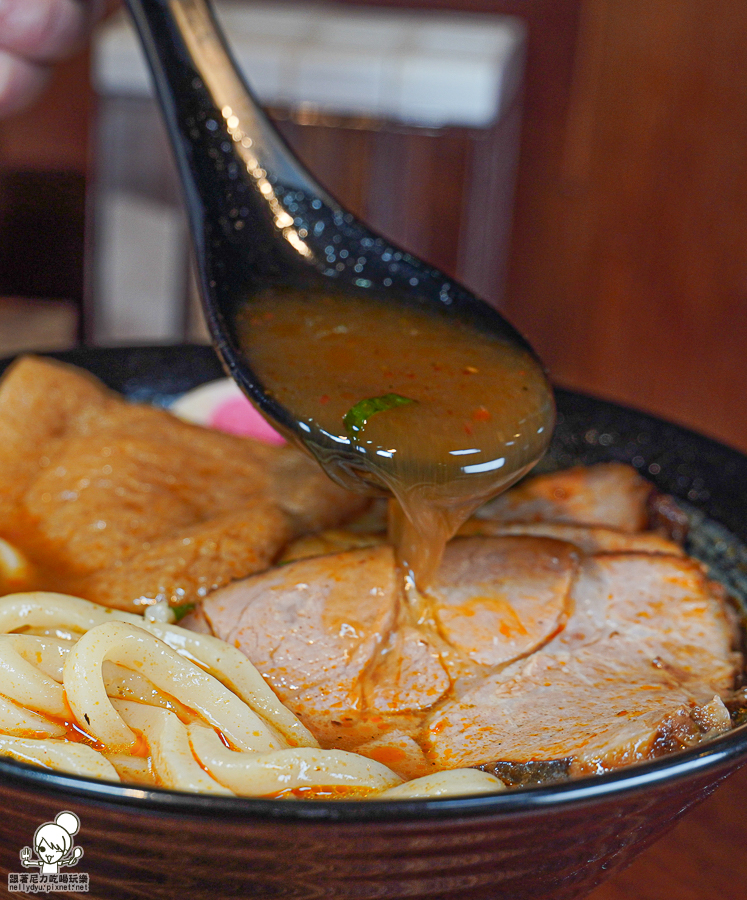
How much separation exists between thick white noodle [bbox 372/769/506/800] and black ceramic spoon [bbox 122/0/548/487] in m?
0.72

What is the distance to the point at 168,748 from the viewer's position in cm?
104

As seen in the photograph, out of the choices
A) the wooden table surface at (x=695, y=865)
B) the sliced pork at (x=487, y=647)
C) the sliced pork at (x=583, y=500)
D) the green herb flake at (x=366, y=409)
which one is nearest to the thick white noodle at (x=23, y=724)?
Answer: the sliced pork at (x=487, y=647)

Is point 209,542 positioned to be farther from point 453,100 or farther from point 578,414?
point 453,100

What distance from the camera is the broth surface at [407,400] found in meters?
1.17

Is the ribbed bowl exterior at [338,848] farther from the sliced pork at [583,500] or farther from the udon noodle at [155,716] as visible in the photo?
the sliced pork at [583,500]

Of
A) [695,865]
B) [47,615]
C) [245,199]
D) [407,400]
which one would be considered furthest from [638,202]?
[47,615]

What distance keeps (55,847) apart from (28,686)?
1.00ft

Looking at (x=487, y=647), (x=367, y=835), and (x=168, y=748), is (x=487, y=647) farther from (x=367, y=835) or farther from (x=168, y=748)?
(x=367, y=835)

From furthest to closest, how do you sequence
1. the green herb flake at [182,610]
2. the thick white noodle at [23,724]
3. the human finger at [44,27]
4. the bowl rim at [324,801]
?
the human finger at [44,27] < the green herb flake at [182,610] < the thick white noodle at [23,724] < the bowl rim at [324,801]

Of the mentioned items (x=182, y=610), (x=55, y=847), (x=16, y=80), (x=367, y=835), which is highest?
(x=16, y=80)

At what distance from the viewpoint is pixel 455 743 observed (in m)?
1.18

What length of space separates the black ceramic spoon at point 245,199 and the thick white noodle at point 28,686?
656 millimetres

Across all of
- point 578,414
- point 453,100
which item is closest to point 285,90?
point 453,100

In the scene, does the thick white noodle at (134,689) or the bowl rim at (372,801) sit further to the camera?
the thick white noodle at (134,689)
